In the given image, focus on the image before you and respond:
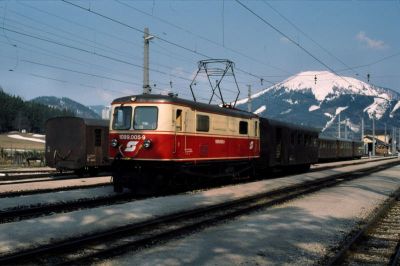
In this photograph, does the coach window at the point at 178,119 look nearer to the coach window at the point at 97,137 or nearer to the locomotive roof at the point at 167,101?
the locomotive roof at the point at 167,101

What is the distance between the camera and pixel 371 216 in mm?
12898

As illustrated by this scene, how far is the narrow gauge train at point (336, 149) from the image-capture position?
165 feet

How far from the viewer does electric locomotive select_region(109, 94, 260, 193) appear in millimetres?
15602

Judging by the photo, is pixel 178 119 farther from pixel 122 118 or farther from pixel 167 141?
pixel 122 118

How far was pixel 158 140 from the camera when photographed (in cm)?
1554

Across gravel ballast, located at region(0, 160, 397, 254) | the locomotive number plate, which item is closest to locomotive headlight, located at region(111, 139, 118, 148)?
the locomotive number plate

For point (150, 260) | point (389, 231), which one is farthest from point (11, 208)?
point (389, 231)

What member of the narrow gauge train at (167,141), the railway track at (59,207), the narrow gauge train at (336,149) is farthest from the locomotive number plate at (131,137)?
the narrow gauge train at (336,149)

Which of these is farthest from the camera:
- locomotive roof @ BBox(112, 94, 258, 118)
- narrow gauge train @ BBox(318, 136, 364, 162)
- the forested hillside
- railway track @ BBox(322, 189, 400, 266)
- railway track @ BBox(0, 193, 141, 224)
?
the forested hillside

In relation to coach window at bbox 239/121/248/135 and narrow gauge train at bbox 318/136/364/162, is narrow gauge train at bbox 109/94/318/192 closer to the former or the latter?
coach window at bbox 239/121/248/135

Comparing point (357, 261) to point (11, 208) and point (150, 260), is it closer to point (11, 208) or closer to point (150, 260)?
point (150, 260)

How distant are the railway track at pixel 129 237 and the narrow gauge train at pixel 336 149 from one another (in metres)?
37.6

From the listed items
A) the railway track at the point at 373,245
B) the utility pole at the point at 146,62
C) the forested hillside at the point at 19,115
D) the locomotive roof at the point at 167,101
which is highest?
the forested hillside at the point at 19,115

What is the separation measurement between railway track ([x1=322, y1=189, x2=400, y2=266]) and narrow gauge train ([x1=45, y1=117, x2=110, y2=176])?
47.9 feet
